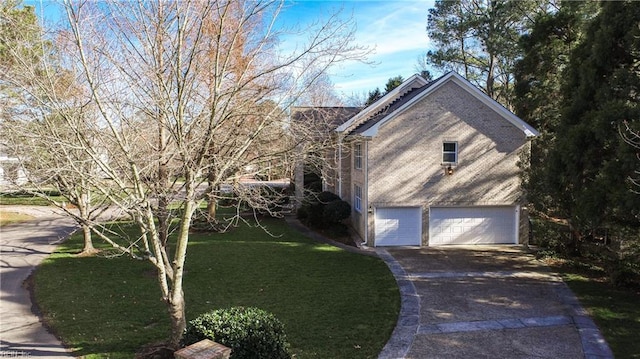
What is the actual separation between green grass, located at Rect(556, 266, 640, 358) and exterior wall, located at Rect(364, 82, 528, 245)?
510cm

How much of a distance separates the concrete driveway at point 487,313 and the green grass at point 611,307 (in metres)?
0.25

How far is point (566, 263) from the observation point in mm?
15695

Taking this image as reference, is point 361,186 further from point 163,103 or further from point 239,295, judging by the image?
point 163,103

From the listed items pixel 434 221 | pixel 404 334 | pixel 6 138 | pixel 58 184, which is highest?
pixel 6 138

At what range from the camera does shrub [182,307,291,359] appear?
6.84 metres

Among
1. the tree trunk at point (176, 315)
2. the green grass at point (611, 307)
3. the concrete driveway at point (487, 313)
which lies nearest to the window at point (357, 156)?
the concrete driveway at point (487, 313)

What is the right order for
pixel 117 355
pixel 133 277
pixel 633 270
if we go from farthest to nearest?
1. pixel 133 277
2. pixel 633 270
3. pixel 117 355

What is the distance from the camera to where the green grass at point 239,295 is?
922 centimetres

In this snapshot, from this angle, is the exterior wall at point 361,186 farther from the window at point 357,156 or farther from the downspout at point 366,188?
the window at point 357,156

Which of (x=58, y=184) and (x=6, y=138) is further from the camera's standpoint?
(x=58, y=184)

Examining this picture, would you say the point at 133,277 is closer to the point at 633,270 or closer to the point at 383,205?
the point at 383,205

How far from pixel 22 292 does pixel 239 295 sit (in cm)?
654

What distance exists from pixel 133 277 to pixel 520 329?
37.9 ft

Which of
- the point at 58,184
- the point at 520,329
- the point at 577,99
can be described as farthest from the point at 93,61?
the point at 577,99
